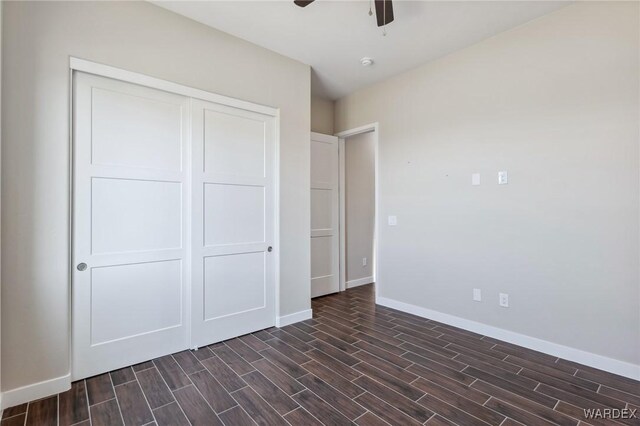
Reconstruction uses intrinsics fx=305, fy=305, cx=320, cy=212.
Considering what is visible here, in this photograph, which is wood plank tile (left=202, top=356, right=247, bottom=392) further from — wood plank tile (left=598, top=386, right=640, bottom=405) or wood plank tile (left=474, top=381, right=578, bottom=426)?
wood plank tile (left=598, top=386, right=640, bottom=405)

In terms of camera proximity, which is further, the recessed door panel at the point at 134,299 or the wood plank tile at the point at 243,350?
the wood plank tile at the point at 243,350

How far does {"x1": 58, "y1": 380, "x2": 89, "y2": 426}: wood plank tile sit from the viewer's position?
72.2 inches

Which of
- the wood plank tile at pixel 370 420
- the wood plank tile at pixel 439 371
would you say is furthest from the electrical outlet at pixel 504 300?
the wood plank tile at pixel 370 420

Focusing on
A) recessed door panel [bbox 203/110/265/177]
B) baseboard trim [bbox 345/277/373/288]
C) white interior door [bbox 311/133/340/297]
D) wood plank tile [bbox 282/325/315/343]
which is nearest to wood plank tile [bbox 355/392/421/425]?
wood plank tile [bbox 282/325/315/343]

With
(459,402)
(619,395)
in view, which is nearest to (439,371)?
(459,402)

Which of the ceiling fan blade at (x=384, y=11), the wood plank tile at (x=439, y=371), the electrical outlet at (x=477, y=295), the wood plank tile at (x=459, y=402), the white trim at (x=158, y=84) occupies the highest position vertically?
the ceiling fan blade at (x=384, y=11)

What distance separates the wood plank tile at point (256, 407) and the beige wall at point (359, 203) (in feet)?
9.61

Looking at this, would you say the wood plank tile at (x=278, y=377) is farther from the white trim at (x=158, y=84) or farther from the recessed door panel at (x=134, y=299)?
the white trim at (x=158, y=84)

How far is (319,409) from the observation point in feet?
6.28

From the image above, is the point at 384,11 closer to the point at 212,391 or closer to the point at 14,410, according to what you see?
the point at 212,391

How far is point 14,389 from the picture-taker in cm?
195

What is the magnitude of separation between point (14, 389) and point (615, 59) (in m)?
4.82

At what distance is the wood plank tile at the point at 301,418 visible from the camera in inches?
70.4

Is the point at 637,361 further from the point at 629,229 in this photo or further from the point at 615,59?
the point at 615,59
